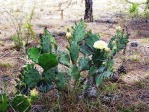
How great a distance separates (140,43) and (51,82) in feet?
7.97

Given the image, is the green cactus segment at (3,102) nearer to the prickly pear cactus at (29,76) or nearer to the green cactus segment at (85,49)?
the prickly pear cactus at (29,76)

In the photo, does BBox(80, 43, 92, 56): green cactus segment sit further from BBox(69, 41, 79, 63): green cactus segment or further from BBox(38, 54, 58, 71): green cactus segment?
BBox(38, 54, 58, 71): green cactus segment

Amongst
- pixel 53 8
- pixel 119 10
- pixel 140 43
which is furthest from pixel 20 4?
pixel 140 43

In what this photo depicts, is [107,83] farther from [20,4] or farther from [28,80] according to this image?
[20,4]

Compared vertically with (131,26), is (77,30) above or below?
above

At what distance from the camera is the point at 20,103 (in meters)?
2.19

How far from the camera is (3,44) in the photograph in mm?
4906

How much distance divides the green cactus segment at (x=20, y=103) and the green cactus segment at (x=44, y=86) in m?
0.43

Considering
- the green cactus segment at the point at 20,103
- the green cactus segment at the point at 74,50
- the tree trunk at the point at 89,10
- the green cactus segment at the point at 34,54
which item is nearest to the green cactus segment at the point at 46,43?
the green cactus segment at the point at 34,54

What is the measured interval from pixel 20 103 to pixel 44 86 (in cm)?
48

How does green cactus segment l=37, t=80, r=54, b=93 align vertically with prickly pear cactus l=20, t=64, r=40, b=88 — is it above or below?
below

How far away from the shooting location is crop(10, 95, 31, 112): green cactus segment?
2187mm

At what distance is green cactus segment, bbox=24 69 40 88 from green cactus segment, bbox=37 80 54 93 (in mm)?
83

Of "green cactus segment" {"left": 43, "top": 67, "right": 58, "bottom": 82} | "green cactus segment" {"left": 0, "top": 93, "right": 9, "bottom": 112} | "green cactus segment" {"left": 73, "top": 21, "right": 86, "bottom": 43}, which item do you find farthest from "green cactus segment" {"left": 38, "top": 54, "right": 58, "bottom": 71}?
"green cactus segment" {"left": 0, "top": 93, "right": 9, "bottom": 112}
